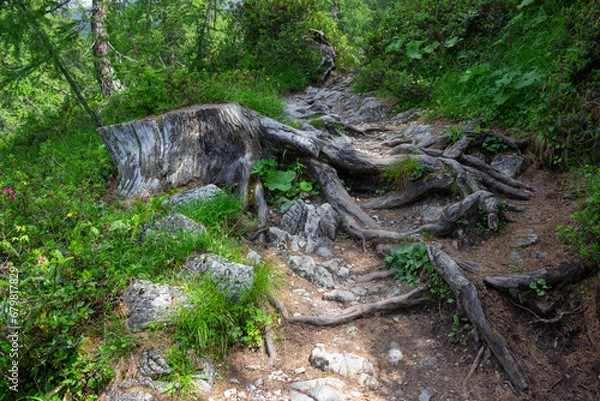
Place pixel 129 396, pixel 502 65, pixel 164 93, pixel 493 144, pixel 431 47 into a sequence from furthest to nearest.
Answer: pixel 431 47 < pixel 502 65 < pixel 164 93 < pixel 493 144 < pixel 129 396

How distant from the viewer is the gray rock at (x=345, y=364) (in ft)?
10.4

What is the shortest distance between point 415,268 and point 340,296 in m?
0.97

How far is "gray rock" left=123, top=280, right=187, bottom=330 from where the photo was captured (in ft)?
10.5

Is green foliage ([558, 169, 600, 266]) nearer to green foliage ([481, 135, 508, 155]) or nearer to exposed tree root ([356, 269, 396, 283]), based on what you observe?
exposed tree root ([356, 269, 396, 283])

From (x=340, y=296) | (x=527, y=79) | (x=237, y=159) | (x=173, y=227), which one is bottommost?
(x=340, y=296)

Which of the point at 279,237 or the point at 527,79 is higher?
the point at 527,79

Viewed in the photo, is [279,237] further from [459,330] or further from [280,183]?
[459,330]

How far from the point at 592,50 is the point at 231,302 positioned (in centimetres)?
601

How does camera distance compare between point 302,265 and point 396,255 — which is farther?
point 302,265

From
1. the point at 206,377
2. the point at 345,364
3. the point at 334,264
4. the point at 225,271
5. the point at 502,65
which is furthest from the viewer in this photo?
the point at 502,65

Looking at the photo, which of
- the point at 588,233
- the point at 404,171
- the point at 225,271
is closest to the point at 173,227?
the point at 225,271

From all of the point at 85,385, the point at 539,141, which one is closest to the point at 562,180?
the point at 539,141

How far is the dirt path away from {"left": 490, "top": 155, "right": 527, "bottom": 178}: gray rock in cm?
94

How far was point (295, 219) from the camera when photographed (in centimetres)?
531
